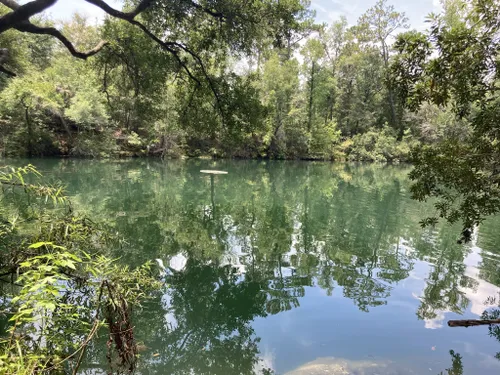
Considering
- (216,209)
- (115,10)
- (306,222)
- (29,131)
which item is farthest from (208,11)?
(29,131)

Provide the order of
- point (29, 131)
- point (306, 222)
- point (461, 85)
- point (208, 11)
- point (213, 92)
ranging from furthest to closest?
1. point (29, 131)
2. point (306, 222)
3. point (213, 92)
4. point (208, 11)
5. point (461, 85)

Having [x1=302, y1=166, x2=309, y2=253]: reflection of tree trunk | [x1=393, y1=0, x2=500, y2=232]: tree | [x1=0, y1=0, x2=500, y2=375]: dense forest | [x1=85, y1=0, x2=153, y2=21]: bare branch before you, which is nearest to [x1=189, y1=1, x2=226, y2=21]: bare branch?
[x1=0, y1=0, x2=500, y2=375]: dense forest

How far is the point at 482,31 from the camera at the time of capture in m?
4.07

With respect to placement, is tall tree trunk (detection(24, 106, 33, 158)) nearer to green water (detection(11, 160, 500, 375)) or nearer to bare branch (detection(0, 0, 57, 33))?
green water (detection(11, 160, 500, 375))

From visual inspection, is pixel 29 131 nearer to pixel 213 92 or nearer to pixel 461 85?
pixel 213 92

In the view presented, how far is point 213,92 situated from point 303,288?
507 cm

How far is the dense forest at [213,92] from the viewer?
7.35 metres

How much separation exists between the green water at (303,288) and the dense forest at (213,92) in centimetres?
314

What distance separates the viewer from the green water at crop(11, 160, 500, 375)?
13.8 feet

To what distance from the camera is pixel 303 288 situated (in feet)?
20.7

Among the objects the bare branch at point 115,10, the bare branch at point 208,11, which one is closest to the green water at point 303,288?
the bare branch at point 115,10

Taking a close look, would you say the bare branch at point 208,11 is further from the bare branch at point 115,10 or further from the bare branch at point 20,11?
the bare branch at point 20,11

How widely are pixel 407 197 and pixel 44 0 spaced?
1750 centimetres

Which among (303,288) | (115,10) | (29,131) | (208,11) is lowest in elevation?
(303,288)
